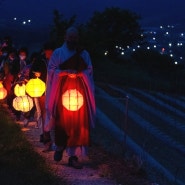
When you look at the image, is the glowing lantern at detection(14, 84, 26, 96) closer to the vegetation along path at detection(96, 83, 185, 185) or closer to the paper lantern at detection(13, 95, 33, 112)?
the paper lantern at detection(13, 95, 33, 112)

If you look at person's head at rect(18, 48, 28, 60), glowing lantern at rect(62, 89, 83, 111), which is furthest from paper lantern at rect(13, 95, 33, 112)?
glowing lantern at rect(62, 89, 83, 111)

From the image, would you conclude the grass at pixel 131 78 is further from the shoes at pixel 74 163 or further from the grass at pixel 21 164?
the shoes at pixel 74 163

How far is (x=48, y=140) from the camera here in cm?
737

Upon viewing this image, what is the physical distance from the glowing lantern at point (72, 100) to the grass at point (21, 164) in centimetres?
80

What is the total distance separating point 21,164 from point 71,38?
1.66 metres

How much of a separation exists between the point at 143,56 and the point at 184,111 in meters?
15.3

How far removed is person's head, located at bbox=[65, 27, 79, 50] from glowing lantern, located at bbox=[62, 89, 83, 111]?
1.80 ft

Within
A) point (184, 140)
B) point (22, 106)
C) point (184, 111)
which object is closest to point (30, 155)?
point (22, 106)

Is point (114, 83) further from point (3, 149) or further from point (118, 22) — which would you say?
point (3, 149)

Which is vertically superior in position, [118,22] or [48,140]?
[118,22]

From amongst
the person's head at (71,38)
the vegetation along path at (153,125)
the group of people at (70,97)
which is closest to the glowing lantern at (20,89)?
the vegetation along path at (153,125)

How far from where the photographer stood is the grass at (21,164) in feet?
17.9

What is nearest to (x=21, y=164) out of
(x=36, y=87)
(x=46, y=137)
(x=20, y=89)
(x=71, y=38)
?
(x=46, y=137)

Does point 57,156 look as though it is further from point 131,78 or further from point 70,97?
point 131,78
